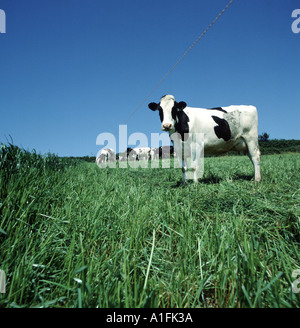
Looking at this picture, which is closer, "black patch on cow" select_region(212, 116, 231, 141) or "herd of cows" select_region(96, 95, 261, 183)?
"herd of cows" select_region(96, 95, 261, 183)

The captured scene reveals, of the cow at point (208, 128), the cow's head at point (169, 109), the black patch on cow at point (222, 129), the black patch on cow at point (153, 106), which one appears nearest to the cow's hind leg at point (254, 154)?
the cow at point (208, 128)

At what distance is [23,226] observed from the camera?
1.62 metres

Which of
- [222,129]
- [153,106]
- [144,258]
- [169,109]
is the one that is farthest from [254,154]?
[144,258]

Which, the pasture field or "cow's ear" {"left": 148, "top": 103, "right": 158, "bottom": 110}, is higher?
"cow's ear" {"left": 148, "top": 103, "right": 158, "bottom": 110}

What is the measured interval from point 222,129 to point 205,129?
0.47m

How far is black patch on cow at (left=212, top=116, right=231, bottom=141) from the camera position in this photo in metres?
5.48

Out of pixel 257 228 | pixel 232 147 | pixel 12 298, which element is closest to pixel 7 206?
pixel 12 298

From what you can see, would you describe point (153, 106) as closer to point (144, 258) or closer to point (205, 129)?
point (205, 129)

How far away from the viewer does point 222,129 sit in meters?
5.50

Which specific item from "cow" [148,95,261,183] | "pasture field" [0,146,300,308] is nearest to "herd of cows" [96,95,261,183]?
"cow" [148,95,261,183]

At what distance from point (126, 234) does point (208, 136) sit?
4.24 meters

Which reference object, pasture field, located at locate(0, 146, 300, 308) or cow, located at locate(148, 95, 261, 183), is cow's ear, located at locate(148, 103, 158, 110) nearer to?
cow, located at locate(148, 95, 261, 183)
